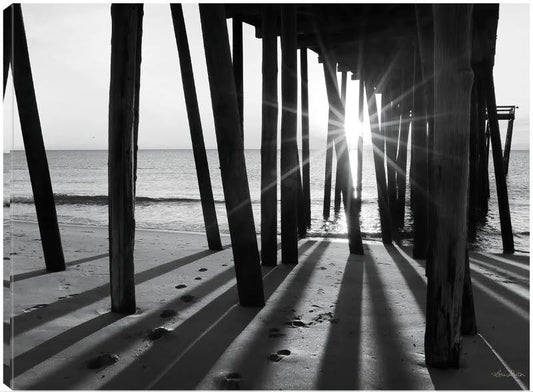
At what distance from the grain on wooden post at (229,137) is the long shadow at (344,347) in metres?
0.68

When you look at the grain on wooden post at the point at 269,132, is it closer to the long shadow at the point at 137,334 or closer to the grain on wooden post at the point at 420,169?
the long shadow at the point at 137,334

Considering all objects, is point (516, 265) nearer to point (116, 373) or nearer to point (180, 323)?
point (180, 323)

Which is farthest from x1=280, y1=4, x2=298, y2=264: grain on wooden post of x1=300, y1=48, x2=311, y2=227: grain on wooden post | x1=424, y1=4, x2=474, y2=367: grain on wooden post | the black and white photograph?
x1=300, y1=48, x2=311, y2=227: grain on wooden post

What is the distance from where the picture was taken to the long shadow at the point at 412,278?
3.60 metres

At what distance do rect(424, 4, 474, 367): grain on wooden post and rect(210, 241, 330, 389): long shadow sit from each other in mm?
816

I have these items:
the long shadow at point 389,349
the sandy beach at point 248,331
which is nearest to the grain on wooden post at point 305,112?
the sandy beach at point 248,331

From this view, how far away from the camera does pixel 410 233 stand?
337 inches

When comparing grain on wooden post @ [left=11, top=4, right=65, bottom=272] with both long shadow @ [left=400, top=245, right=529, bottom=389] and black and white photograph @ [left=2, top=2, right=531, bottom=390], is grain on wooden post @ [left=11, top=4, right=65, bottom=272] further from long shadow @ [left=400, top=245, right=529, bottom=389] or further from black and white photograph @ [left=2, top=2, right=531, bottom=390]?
long shadow @ [left=400, top=245, right=529, bottom=389]

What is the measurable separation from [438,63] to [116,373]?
2.01 meters

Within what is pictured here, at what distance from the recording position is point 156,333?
2676 mm

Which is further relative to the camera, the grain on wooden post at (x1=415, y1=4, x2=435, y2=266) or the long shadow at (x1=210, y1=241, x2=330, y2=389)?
the grain on wooden post at (x1=415, y1=4, x2=435, y2=266)

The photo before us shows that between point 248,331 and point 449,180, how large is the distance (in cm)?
141

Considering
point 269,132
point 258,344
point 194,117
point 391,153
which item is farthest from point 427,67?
point 391,153

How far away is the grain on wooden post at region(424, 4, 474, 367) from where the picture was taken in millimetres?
2094
